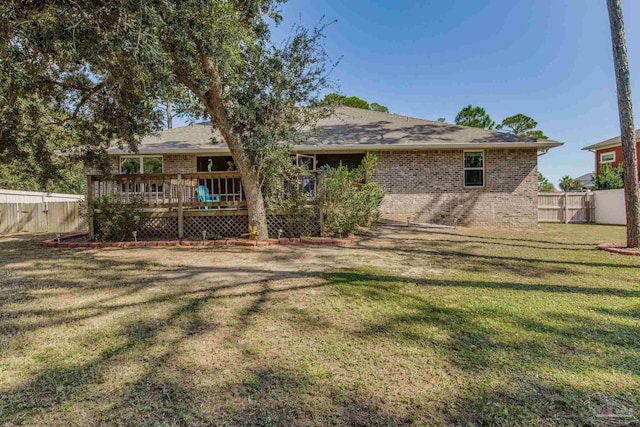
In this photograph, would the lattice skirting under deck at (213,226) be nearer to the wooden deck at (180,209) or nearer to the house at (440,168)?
the wooden deck at (180,209)

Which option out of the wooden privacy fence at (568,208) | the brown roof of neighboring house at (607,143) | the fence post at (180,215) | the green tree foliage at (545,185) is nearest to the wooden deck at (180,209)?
the fence post at (180,215)

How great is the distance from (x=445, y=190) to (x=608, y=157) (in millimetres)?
18134

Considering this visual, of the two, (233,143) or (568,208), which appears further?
(568,208)

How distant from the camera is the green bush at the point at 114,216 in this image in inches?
302

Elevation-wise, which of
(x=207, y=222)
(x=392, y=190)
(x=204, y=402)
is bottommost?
(x=204, y=402)

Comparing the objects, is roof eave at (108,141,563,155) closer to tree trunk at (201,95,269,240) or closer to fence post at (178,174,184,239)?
tree trunk at (201,95,269,240)

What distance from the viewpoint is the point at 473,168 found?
40.4 feet

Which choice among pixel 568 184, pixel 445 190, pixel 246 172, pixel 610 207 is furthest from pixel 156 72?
pixel 568 184

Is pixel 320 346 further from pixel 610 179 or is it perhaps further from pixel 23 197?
pixel 610 179

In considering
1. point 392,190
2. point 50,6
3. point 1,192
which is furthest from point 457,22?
point 1,192

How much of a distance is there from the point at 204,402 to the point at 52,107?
9.48 meters

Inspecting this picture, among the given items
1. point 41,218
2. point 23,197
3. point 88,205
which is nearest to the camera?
point 88,205

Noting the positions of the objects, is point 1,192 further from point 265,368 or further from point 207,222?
point 265,368

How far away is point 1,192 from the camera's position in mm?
13852
